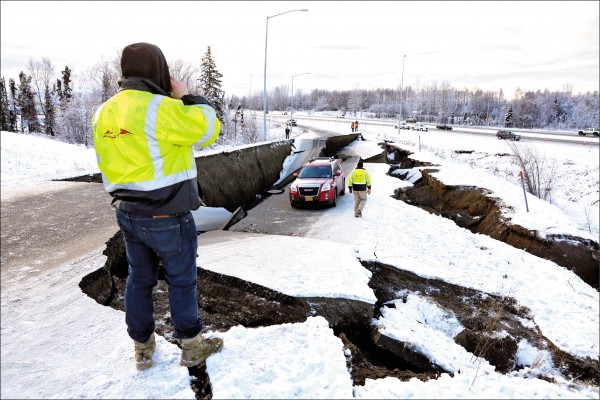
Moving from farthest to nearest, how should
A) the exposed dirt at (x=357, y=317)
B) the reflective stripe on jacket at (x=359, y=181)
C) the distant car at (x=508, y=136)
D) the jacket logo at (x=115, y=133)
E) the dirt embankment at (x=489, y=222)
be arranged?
the distant car at (x=508, y=136) < the reflective stripe on jacket at (x=359, y=181) < the dirt embankment at (x=489, y=222) < the exposed dirt at (x=357, y=317) < the jacket logo at (x=115, y=133)

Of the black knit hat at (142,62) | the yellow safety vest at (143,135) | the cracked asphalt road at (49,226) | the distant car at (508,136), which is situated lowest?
the cracked asphalt road at (49,226)

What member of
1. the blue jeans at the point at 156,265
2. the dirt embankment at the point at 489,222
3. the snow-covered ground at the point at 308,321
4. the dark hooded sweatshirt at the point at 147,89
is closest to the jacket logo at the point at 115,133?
the dark hooded sweatshirt at the point at 147,89

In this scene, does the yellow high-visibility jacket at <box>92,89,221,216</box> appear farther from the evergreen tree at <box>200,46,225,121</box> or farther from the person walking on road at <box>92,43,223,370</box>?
the evergreen tree at <box>200,46,225,121</box>

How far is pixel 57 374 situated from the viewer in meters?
2.67

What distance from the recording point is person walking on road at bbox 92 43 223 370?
8.21 feet

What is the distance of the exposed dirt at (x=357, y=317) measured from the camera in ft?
13.4

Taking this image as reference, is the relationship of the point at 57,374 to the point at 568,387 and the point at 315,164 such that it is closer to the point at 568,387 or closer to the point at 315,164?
the point at 568,387

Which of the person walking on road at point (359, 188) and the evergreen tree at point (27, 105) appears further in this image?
the evergreen tree at point (27, 105)

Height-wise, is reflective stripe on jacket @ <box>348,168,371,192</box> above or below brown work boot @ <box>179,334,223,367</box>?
above

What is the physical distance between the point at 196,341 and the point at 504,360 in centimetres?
547

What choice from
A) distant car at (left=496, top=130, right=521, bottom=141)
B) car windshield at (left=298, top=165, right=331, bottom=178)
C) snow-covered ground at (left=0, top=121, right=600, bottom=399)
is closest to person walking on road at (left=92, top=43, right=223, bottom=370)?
snow-covered ground at (left=0, top=121, right=600, bottom=399)

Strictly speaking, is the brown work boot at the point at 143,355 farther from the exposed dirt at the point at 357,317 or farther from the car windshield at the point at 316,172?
the car windshield at the point at 316,172

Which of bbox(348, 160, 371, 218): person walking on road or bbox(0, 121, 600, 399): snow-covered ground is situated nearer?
bbox(0, 121, 600, 399): snow-covered ground

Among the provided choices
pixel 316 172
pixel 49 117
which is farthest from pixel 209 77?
pixel 316 172
